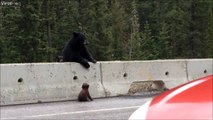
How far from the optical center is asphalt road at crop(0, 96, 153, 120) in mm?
8422

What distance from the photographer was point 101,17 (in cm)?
5956

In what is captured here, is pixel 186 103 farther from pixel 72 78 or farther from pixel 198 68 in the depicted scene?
pixel 198 68

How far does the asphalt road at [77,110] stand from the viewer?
27.6 ft

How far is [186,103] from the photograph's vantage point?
3.00m

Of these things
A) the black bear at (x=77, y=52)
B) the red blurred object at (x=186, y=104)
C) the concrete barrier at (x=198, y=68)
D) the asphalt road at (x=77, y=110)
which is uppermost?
the red blurred object at (x=186, y=104)

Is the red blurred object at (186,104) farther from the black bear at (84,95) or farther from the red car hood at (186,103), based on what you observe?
the black bear at (84,95)

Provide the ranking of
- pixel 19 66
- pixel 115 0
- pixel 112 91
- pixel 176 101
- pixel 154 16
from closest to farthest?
pixel 176 101, pixel 19 66, pixel 112 91, pixel 115 0, pixel 154 16

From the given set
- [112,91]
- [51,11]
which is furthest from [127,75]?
[51,11]

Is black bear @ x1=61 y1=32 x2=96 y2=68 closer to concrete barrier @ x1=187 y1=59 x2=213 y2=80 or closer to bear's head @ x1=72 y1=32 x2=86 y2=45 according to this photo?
bear's head @ x1=72 y1=32 x2=86 y2=45

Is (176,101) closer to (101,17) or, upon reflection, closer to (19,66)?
(19,66)

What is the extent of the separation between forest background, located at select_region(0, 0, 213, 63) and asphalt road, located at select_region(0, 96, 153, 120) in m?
39.8

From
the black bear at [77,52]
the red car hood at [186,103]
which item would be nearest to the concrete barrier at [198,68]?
the black bear at [77,52]

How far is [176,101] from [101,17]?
186 feet

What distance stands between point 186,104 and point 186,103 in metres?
0.02
